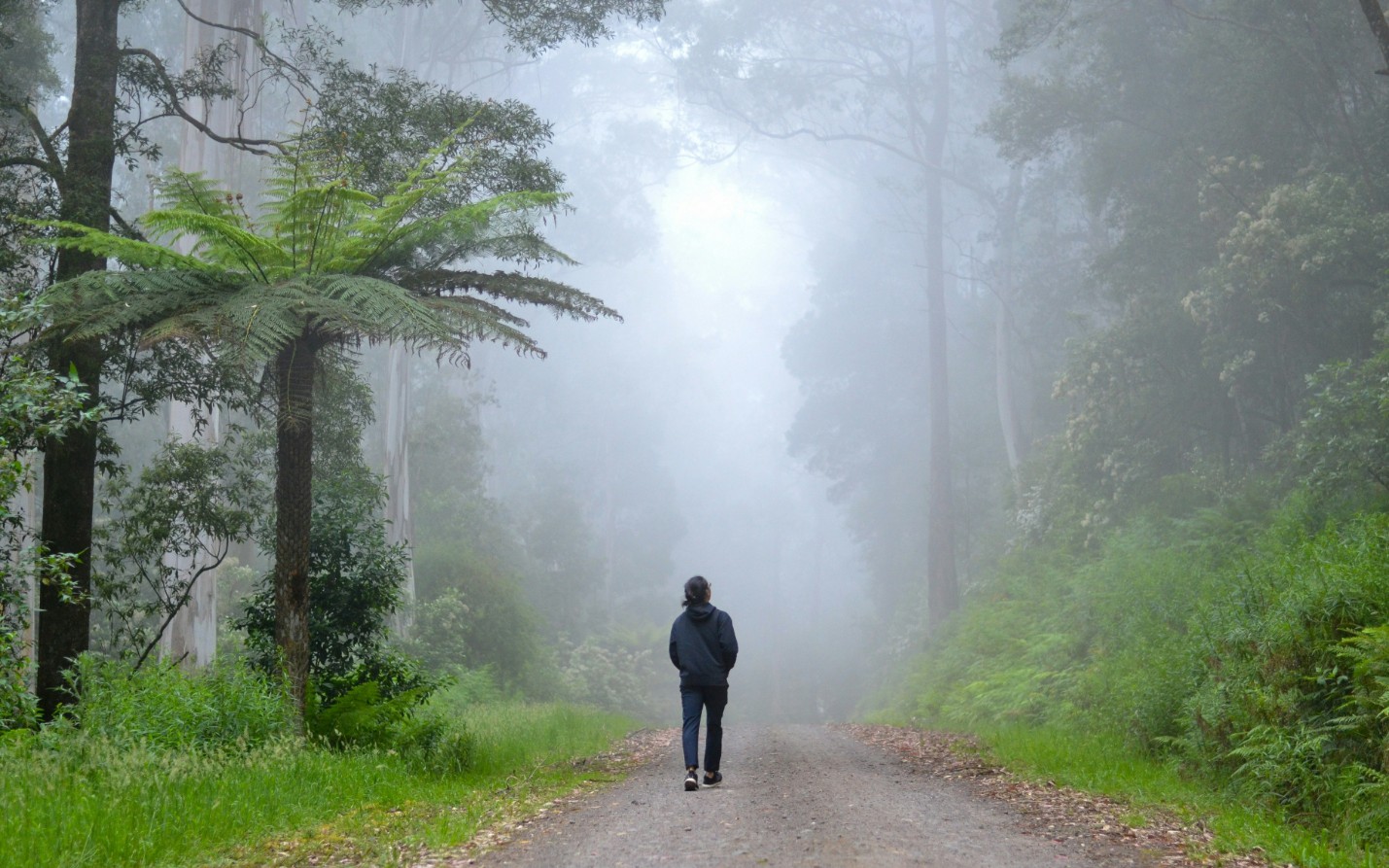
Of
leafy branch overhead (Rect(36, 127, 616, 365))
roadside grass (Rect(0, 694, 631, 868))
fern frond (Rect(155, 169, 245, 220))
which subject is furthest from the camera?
fern frond (Rect(155, 169, 245, 220))

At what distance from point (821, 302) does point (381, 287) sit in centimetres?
3496

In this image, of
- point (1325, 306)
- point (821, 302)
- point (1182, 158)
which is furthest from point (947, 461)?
point (821, 302)

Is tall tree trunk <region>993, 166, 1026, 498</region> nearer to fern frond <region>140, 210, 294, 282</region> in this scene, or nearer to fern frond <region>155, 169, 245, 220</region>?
fern frond <region>140, 210, 294, 282</region>

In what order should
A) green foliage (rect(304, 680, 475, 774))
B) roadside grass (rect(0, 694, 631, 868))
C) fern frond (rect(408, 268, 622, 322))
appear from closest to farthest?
roadside grass (rect(0, 694, 631, 868))
green foliage (rect(304, 680, 475, 774))
fern frond (rect(408, 268, 622, 322))

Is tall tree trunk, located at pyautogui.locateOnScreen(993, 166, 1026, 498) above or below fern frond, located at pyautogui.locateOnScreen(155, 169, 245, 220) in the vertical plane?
above

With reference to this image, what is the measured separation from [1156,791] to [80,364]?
389 inches

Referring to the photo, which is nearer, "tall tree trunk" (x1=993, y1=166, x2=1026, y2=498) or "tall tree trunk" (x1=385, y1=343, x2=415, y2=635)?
"tall tree trunk" (x1=385, y1=343, x2=415, y2=635)

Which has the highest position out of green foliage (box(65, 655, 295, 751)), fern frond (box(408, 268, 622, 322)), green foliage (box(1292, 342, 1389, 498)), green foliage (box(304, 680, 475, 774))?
fern frond (box(408, 268, 622, 322))

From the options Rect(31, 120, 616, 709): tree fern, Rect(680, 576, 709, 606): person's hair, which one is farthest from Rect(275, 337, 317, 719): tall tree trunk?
Rect(680, 576, 709, 606): person's hair

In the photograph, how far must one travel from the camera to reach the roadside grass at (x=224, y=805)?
5133mm

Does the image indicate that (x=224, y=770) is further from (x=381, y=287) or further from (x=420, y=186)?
(x=420, y=186)

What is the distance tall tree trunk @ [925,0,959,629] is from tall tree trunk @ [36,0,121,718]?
67.6 ft

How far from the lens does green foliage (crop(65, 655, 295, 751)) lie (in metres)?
7.04

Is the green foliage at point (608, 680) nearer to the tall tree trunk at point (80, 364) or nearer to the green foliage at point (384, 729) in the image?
the green foliage at point (384, 729)
